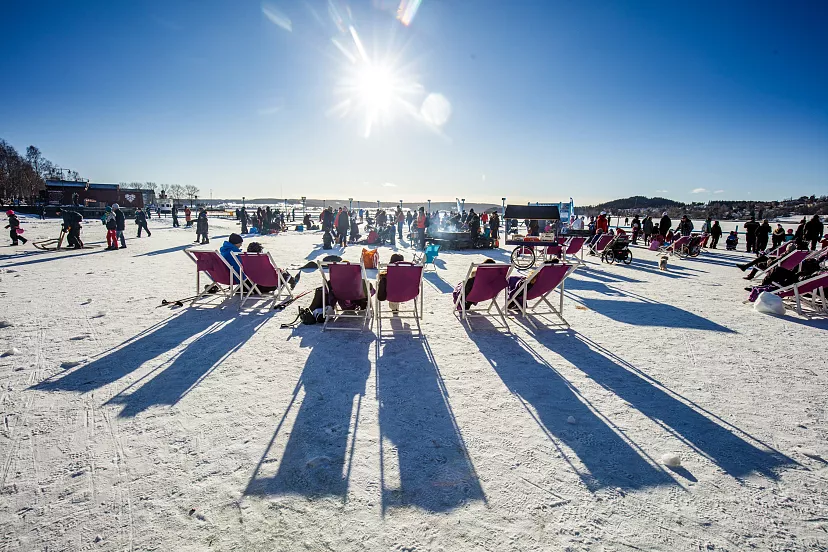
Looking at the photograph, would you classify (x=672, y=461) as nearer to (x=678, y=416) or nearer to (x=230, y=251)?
(x=678, y=416)

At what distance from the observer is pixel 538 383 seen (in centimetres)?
368

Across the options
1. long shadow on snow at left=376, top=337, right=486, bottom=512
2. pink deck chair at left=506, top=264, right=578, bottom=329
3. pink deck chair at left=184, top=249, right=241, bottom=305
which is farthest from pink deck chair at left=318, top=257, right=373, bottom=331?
pink deck chair at left=506, top=264, right=578, bottom=329

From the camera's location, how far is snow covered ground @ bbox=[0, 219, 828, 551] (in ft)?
6.46

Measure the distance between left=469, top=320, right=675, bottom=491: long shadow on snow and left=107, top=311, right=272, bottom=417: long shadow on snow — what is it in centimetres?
294

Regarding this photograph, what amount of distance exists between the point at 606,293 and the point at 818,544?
250 inches

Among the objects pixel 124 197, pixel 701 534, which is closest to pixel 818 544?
pixel 701 534

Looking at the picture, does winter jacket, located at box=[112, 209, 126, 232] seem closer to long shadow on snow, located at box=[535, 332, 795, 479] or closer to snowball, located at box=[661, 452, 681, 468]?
long shadow on snow, located at box=[535, 332, 795, 479]

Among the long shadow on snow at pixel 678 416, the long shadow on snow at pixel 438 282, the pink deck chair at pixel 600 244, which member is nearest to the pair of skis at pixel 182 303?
the long shadow on snow at pixel 438 282

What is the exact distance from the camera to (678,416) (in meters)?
3.10

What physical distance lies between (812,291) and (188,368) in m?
9.02

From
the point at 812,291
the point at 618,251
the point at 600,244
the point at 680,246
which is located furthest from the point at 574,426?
the point at 680,246

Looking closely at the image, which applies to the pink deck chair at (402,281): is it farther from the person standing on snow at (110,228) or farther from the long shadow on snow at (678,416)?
the person standing on snow at (110,228)

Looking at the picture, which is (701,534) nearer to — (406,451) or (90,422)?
(406,451)

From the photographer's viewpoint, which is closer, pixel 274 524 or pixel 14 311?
pixel 274 524
